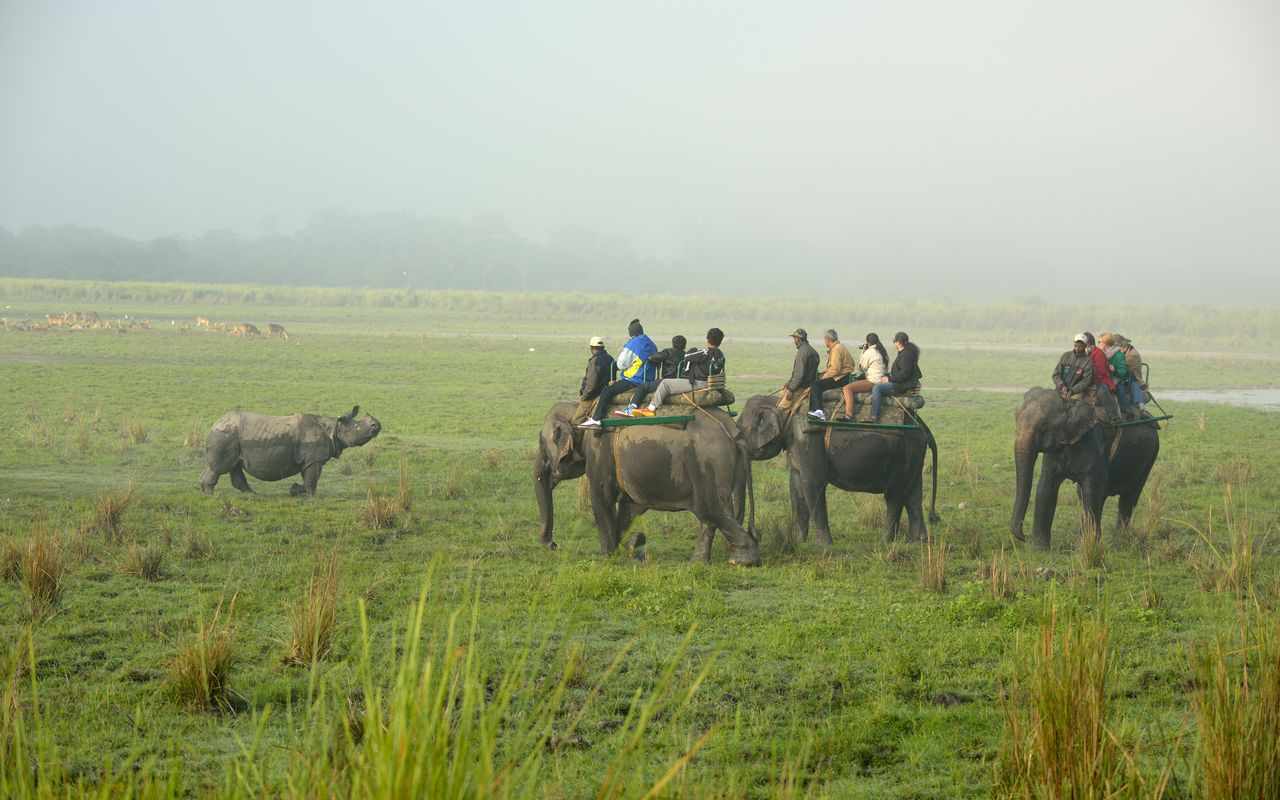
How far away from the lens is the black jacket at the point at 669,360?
42.1 ft

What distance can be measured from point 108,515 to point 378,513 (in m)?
2.89

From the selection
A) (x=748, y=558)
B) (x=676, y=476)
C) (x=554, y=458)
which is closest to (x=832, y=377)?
(x=676, y=476)

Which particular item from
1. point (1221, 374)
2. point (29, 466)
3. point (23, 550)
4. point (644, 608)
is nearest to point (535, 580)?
point (644, 608)

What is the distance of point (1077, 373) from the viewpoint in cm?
1352

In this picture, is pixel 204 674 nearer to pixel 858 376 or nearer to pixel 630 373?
pixel 630 373

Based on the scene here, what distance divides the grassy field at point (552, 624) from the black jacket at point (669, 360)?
1976 mm

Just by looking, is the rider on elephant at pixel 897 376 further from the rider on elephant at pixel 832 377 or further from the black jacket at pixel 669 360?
the black jacket at pixel 669 360

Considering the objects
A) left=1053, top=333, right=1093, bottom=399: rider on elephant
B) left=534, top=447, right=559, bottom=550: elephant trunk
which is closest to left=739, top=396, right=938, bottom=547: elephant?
left=1053, top=333, right=1093, bottom=399: rider on elephant

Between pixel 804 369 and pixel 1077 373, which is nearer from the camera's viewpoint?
pixel 1077 373

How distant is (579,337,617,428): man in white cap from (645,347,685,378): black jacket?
48cm

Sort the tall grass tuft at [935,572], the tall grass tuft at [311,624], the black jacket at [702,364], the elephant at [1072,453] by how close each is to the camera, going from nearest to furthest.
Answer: the tall grass tuft at [311,624] < the tall grass tuft at [935,572] < the black jacket at [702,364] < the elephant at [1072,453]

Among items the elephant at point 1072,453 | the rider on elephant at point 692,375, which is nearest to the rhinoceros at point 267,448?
the rider on elephant at point 692,375

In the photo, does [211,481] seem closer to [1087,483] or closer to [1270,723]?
[1087,483]

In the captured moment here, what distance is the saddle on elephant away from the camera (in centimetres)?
1385
